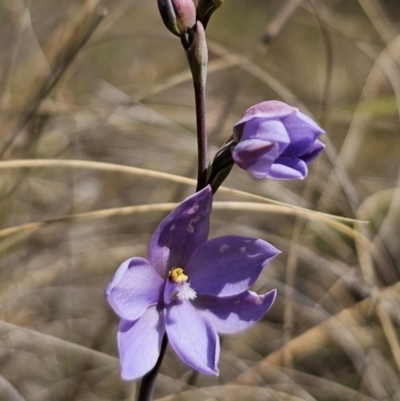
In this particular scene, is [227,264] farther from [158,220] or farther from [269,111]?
[158,220]

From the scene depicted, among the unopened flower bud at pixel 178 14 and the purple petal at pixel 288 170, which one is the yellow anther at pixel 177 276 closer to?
the purple petal at pixel 288 170

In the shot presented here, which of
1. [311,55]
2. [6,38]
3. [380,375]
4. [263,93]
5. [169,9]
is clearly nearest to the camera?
[169,9]

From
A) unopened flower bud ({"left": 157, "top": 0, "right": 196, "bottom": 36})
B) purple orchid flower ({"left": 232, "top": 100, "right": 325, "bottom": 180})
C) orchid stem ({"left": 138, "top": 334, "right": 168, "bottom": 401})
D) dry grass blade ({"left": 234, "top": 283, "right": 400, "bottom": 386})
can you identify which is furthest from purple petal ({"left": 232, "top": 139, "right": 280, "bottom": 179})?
dry grass blade ({"left": 234, "top": 283, "right": 400, "bottom": 386})

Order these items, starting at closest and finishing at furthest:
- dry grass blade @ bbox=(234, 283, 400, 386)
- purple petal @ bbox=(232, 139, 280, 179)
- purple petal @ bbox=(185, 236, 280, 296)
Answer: purple petal @ bbox=(232, 139, 280, 179)
purple petal @ bbox=(185, 236, 280, 296)
dry grass blade @ bbox=(234, 283, 400, 386)

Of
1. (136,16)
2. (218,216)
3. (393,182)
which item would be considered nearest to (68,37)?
(218,216)

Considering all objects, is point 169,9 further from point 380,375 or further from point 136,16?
point 136,16

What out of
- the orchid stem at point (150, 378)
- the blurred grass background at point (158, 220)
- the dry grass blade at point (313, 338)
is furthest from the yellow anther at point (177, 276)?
the dry grass blade at point (313, 338)

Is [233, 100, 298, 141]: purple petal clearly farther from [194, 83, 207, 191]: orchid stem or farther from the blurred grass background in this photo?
the blurred grass background
